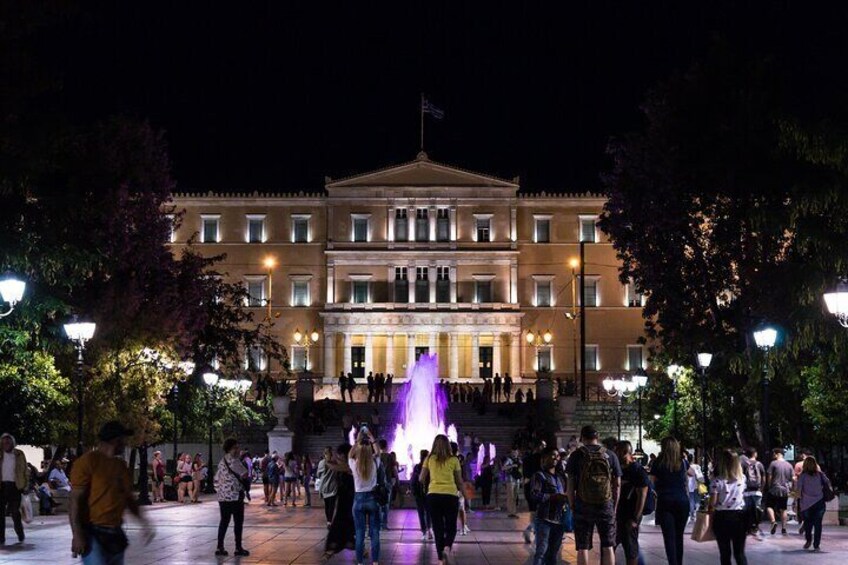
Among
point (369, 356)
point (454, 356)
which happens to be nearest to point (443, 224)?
point (454, 356)

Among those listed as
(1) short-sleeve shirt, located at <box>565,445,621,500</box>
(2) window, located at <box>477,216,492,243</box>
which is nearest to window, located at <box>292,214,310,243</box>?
(2) window, located at <box>477,216,492,243</box>

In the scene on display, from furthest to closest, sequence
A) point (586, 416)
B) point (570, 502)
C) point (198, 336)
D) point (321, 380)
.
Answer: point (321, 380) → point (586, 416) → point (198, 336) → point (570, 502)

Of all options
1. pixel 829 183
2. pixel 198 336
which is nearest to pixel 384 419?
pixel 198 336

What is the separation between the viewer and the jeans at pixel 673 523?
1347 centimetres

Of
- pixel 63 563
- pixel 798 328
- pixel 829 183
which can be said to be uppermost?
pixel 829 183

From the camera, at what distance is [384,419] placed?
2007 inches

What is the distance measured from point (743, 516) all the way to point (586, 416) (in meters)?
41.9

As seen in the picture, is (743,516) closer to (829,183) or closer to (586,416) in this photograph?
(829,183)

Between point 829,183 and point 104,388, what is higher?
point 829,183

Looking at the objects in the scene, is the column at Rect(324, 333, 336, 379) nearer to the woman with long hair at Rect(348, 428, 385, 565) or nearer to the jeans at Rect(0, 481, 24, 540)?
the jeans at Rect(0, 481, 24, 540)

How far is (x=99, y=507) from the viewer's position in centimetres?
952

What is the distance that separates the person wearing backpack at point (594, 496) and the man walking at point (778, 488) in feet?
34.0

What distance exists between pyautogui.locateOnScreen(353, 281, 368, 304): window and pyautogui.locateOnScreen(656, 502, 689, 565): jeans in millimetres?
64797

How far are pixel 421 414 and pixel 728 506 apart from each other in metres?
34.3
